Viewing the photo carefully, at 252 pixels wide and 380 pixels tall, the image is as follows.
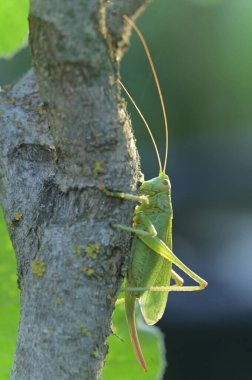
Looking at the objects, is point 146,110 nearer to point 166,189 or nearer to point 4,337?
point 166,189

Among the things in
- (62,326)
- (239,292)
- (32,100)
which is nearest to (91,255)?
(62,326)

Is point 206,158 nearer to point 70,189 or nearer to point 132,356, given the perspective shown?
point 132,356

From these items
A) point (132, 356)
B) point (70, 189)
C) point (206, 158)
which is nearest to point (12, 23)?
point (70, 189)

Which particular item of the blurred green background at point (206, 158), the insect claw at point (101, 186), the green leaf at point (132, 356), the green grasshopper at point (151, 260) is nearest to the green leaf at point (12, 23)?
the green grasshopper at point (151, 260)

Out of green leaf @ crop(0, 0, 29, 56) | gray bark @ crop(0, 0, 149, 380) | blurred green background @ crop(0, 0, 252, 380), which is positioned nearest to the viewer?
gray bark @ crop(0, 0, 149, 380)

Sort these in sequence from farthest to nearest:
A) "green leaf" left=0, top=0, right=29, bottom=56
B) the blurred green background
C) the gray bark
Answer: the blurred green background < "green leaf" left=0, top=0, right=29, bottom=56 < the gray bark

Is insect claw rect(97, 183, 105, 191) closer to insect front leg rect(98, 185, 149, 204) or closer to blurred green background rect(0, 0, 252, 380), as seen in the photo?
insect front leg rect(98, 185, 149, 204)

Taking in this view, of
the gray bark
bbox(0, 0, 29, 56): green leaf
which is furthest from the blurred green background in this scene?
the gray bark
